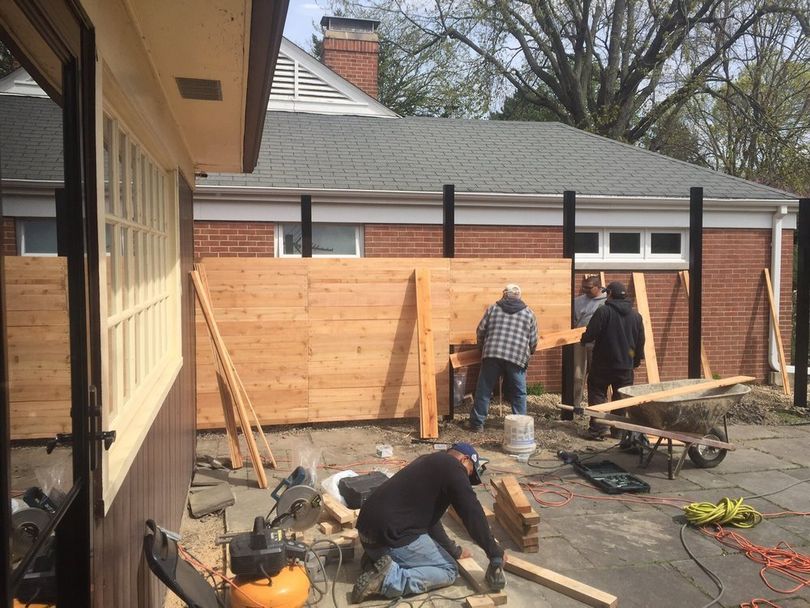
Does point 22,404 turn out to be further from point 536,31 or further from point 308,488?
point 536,31

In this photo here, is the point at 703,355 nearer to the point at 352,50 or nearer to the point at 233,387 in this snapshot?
the point at 233,387

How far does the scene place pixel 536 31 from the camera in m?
25.8

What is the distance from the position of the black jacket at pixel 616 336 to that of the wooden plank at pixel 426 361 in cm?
195

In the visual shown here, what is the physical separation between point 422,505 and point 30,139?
10.8ft

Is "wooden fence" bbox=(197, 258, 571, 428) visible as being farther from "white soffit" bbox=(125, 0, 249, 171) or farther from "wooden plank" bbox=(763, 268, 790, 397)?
"wooden plank" bbox=(763, 268, 790, 397)

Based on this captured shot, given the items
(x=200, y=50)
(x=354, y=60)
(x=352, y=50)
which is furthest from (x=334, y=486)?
(x=352, y=50)

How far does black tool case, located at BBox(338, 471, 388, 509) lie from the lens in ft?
17.0

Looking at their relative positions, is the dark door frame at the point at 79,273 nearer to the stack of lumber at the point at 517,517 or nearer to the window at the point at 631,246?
the stack of lumber at the point at 517,517

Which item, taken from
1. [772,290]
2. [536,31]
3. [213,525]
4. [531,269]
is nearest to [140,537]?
[213,525]

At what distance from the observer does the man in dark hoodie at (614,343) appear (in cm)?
791

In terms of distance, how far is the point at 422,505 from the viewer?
13.9 ft

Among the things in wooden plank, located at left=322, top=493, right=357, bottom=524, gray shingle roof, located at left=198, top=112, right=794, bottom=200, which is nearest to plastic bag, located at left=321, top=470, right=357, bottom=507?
wooden plank, located at left=322, top=493, right=357, bottom=524

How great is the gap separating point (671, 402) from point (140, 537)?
4.87 meters

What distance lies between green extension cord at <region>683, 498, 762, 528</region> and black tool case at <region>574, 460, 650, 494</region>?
67cm
